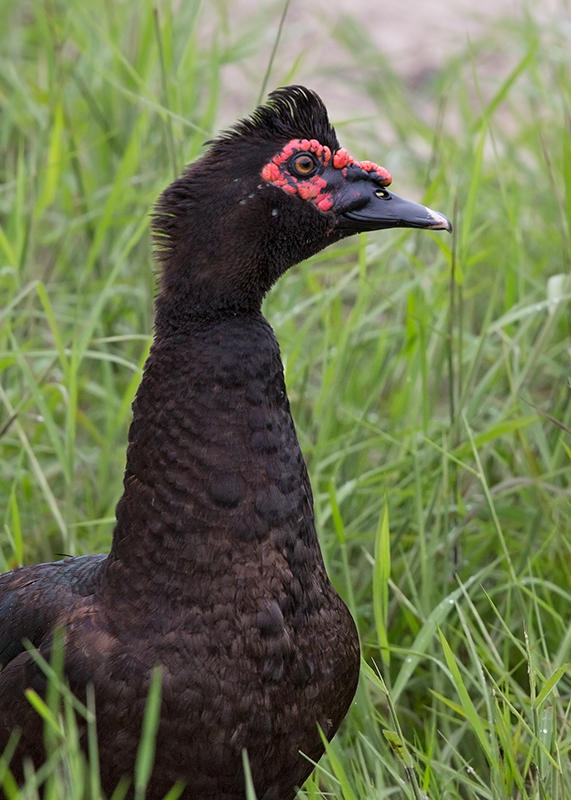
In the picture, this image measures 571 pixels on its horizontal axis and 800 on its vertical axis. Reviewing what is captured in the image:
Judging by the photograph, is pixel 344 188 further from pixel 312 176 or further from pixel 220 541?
pixel 220 541

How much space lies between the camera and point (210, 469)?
8.09 feet

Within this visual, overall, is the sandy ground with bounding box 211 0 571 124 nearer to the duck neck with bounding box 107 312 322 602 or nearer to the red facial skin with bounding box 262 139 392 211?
the red facial skin with bounding box 262 139 392 211

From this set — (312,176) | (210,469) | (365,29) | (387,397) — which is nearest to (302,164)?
(312,176)

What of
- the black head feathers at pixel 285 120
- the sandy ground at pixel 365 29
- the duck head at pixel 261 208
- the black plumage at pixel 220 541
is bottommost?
the black plumage at pixel 220 541

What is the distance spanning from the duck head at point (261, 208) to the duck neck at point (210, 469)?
9 centimetres

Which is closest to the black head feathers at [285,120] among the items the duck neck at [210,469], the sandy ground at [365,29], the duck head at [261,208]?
the duck head at [261,208]

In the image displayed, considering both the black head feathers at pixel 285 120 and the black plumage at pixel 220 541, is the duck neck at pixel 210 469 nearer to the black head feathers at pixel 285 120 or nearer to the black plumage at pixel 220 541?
the black plumage at pixel 220 541

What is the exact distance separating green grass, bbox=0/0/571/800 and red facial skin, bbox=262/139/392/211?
50 centimetres

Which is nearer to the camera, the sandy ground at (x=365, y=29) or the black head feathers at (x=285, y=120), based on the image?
the black head feathers at (x=285, y=120)

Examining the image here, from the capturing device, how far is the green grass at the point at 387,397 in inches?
111

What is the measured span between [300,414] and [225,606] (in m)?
1.15

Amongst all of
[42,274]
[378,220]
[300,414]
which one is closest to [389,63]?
[42,274]

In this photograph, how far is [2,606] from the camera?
9.00 ft

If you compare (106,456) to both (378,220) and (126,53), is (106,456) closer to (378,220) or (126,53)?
(378,220)
